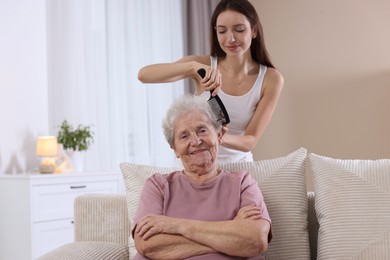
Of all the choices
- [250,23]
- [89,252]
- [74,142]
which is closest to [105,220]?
[89,252]

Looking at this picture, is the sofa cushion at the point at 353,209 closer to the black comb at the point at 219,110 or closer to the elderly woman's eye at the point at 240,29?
the black comb at the point at 219,110

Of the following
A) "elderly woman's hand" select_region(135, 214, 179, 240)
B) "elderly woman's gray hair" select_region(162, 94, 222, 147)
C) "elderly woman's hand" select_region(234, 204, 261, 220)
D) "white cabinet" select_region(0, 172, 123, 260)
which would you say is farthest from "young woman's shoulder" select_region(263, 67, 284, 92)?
"white cabinet" select_region(0, 172, 123, 260)

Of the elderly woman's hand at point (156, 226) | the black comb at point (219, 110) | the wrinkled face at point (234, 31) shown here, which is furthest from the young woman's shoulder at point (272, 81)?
the elderly woman's hand at point (156, 226)

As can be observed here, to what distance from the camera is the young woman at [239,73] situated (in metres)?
2.28

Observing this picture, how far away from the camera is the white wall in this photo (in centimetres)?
387

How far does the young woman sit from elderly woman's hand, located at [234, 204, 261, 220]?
17.5 inches

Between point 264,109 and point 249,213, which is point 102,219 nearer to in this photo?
point 249,213

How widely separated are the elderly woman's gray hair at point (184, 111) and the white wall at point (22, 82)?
2150 millimetres

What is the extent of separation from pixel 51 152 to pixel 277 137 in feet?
6.49

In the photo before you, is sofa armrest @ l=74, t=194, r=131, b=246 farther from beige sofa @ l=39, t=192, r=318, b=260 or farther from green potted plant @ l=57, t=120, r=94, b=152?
green potted plant @ l=57, t=120, r=94, b=152

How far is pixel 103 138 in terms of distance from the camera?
A: 14.6 ft

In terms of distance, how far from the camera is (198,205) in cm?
189

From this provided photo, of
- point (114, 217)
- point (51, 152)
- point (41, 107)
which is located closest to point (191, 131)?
point (114, 217)

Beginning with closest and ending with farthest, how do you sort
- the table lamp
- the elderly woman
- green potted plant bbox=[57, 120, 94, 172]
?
the elderly woman < the table lamp < green potted plant bbox=[57, 120, 94, 172]
